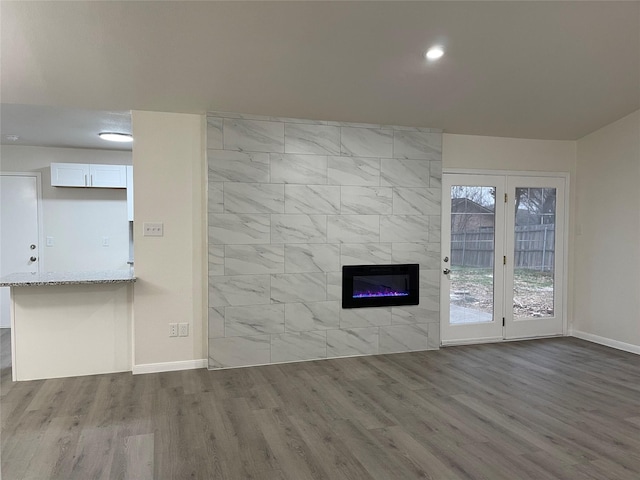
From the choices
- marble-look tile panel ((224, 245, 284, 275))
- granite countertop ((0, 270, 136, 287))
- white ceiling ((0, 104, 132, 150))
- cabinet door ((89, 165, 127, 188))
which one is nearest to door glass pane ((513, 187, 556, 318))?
marble-look tile panel ((224, 245, 284, 275))

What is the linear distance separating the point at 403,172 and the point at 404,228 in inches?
23.4

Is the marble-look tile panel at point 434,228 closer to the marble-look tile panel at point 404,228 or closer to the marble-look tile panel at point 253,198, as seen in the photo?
the marble-look tile panel at point 404,228

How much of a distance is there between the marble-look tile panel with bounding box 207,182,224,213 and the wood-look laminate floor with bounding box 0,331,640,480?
1.51 meters

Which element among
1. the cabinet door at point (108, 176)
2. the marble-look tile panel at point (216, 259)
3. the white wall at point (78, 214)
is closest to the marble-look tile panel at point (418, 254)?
the marble-look tile panel at point (216, 259)

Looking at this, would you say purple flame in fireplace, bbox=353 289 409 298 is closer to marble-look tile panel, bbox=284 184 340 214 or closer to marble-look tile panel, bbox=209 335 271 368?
marble-look tile panel, bbox=284 184 340 214

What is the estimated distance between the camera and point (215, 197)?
412 cm

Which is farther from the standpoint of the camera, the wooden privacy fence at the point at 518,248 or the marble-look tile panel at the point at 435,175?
the wooden privacy fence at the point at 518,248

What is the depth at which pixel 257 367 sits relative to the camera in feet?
13.9

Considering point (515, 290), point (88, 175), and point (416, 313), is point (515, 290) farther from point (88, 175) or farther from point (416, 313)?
point (88, 175)

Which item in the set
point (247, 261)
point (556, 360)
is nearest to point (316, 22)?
point (247, 261)

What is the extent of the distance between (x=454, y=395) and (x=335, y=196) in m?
2.14

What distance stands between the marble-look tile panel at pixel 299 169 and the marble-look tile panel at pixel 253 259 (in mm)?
676

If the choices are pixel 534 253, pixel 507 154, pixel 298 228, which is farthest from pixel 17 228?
pixel 534 253

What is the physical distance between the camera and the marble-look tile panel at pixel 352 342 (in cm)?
450
